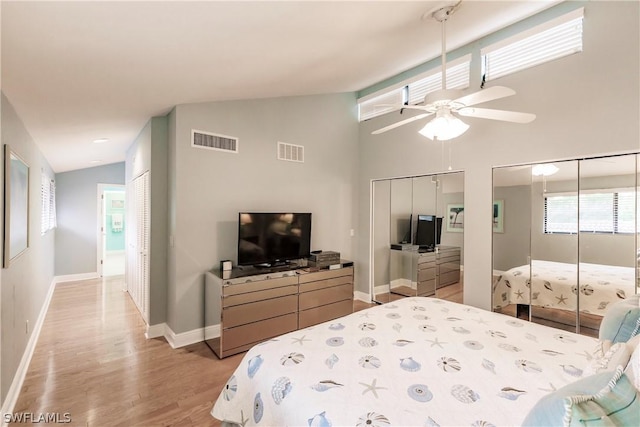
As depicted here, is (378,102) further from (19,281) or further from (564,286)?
(19,281)

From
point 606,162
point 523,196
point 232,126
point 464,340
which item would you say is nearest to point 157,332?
point 232,126

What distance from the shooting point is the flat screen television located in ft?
11.0

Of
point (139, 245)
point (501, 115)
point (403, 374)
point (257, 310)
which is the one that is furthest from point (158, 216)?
point (501, 115)

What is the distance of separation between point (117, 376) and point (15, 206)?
163 cm

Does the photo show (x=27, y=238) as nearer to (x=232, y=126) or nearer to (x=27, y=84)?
(x=27, y=84)

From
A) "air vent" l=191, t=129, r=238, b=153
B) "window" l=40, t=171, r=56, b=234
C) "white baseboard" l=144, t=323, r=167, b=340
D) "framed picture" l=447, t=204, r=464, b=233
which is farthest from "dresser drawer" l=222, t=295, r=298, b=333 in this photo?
"window" l=40, t=171, r=56, b=234

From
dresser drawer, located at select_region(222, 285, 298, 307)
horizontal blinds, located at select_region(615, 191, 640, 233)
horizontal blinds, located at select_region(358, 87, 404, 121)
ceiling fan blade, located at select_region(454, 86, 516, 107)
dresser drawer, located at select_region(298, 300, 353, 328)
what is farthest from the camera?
horizontal blinds, located at select_region(358, 87, 404, 121)

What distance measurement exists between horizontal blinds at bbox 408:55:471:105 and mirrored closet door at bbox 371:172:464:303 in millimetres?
1079

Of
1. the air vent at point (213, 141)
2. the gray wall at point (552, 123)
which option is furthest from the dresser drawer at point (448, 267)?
the air vent at point (213, 141)

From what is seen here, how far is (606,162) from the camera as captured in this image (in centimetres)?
255

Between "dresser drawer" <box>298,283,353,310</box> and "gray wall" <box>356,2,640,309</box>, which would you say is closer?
"gray wall" <box>356,2,640,309</box>

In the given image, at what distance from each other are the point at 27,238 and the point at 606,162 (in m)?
5.37

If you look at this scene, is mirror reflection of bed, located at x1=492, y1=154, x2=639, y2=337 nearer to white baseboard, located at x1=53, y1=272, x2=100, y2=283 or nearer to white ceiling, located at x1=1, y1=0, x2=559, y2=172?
white ceiling, located at x1=1, y1=0, x2=559, y2=172

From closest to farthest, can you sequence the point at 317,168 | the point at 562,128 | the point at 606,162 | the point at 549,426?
the point at 549,426, the point at 606,162, the point at 562,128, the point at 317,168
